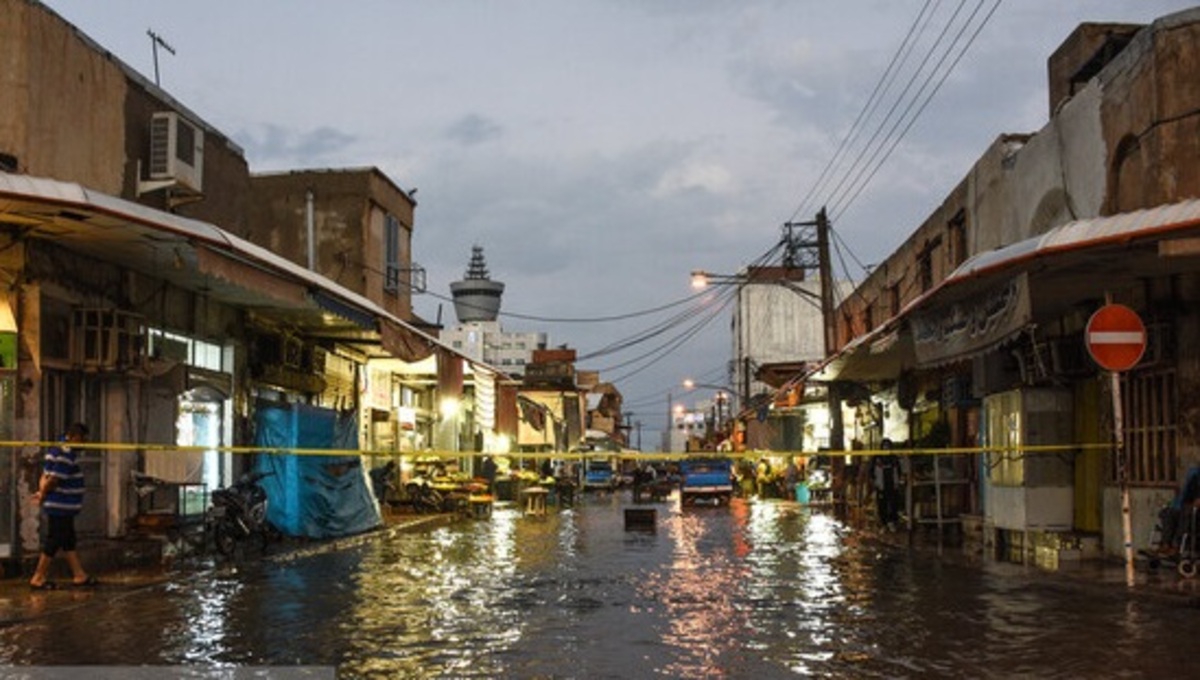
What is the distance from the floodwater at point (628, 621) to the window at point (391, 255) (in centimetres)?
1824

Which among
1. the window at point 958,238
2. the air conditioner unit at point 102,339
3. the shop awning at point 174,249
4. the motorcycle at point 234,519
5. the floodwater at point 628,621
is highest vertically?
the window at point 958,238

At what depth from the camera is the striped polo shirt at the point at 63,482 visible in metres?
14.0

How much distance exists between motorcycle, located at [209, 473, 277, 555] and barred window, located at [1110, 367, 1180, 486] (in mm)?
12936

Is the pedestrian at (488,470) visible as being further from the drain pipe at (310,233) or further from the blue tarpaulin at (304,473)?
the blue tarpaulin at (304,473)

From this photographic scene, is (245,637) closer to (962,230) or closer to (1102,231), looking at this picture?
(1102,231)

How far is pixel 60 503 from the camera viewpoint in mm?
14039

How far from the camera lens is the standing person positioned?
14.0m

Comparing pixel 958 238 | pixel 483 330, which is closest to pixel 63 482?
pixel 958 238

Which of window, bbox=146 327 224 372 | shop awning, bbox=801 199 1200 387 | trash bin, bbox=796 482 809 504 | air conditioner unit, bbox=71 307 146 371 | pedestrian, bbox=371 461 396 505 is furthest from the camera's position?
trash bin, bbox=796 482 809 504

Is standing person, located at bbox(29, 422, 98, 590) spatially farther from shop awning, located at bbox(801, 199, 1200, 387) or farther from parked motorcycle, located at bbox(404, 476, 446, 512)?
parked motorcycle, located at bbox(404, 476, 446, 512)

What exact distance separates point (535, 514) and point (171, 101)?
19537mm

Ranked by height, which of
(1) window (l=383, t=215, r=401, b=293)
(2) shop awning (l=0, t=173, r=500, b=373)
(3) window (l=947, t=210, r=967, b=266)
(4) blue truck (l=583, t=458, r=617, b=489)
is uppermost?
(1) window (l=383, t=215, r=401, b=293)

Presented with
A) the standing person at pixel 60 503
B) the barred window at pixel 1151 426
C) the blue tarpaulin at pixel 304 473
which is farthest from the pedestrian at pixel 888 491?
the standing person at pixel 60 503

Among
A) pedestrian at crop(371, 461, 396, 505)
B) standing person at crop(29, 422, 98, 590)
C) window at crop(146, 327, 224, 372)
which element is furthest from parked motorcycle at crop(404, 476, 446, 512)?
standing person at crop(29, 422, 98, 590)
